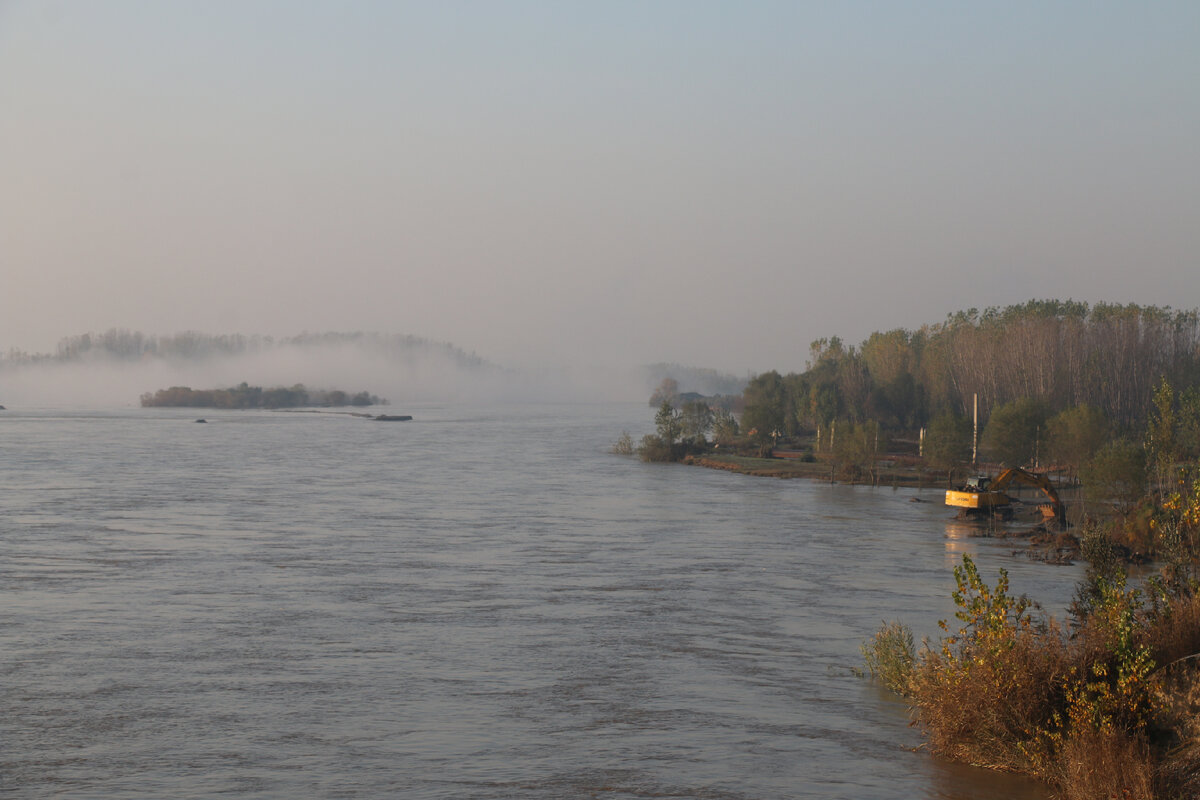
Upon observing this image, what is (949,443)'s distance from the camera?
69562 mm

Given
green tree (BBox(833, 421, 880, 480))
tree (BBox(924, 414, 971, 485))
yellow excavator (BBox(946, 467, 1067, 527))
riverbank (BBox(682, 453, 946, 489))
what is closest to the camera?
yellow excavator (BBox(946, 467, 1067, 527))

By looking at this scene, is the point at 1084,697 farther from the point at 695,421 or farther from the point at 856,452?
the point at 695,421

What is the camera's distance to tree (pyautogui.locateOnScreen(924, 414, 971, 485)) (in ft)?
227

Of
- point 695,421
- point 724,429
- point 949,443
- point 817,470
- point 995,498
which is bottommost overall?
point 817,470

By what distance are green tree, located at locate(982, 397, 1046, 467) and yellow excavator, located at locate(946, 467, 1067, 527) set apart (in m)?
16.2

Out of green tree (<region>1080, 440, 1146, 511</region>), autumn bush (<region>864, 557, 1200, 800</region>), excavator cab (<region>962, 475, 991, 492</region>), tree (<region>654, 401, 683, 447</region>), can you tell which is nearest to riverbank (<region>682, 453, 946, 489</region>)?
tree (<region>654, 401, 683, 447</region>)

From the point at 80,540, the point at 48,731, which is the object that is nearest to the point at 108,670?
the point at 48,731

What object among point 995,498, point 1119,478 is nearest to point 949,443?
point 995,498

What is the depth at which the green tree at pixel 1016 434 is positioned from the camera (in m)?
64.9

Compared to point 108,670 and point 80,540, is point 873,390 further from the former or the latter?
point 108,670

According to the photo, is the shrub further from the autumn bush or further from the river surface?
the autumn bush

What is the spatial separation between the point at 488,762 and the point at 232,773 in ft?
10.6

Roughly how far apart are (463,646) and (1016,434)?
50555 millimetres

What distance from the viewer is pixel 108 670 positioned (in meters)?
19.4
